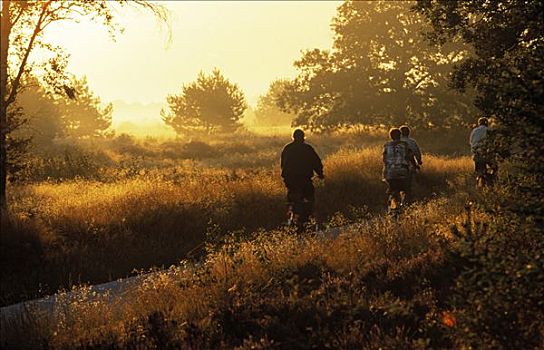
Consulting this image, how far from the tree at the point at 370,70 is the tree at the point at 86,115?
32.7 m

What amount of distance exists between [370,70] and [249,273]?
36676 mm

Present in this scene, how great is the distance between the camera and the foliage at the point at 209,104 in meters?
58.7

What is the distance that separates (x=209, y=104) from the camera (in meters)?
58.5

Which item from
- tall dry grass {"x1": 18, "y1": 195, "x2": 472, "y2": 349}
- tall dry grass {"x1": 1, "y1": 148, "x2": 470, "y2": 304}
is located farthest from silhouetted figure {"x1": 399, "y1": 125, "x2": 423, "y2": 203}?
tall dry grass {"x1": 18, "y1": 195, "x2": 472, "y2": 349}

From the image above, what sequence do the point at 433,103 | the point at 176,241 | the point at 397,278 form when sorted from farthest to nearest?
1. the point at 433,103
2. the point at 176,241
3. the point at 397,278

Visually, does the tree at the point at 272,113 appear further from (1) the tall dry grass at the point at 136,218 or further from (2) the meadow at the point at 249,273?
(2) the meadow at the point at 249,273

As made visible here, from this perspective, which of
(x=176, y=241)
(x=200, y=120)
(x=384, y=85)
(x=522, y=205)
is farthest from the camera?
(x=200, y=120)

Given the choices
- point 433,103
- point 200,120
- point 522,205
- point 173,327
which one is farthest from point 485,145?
point 200,120

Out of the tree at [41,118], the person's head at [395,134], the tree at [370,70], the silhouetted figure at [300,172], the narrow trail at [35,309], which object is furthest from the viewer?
the tree at [41,118]

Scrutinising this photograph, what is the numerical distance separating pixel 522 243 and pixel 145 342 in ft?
15.1

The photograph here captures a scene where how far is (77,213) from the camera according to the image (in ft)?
38.3

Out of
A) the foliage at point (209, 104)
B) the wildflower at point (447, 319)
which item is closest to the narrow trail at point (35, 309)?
the wildflower at point (447, 319)

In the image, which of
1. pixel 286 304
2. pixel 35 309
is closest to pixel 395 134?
pixel 286 304

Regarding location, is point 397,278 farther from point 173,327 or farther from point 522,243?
point 173,327
